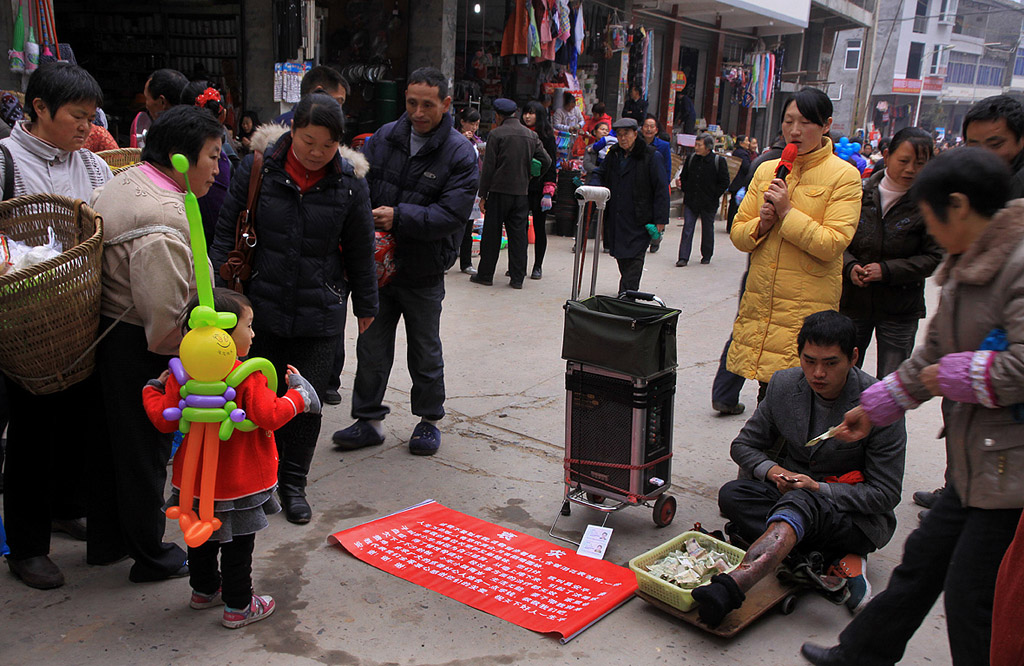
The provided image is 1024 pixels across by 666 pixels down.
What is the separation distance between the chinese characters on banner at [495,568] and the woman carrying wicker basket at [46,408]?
107 cm

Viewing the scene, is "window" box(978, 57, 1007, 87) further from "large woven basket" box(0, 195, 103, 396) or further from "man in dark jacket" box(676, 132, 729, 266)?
"large woven basket" box(0, 195, 103, 396)

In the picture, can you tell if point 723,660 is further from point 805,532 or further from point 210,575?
point 210,575

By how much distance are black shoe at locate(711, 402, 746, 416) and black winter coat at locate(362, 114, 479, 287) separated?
207cm

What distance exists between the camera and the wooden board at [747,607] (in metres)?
2.94

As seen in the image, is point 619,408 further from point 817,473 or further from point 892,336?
point 892,336

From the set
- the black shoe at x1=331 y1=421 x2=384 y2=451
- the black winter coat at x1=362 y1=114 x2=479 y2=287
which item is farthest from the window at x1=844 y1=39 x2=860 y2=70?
the black shoe at x1=331 y1=421 x2=384 y2=451

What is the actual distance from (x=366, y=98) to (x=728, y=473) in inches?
350

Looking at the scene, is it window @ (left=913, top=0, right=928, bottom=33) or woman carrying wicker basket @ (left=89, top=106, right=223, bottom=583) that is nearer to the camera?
woman carrying wicker basket @ (left=89, top=106, right=223, bottom=583)

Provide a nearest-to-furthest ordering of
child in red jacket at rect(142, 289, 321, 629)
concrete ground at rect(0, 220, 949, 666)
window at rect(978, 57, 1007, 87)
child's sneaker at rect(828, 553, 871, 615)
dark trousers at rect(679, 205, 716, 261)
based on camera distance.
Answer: child in red jacket at rect(142, 289, 321, 629) < concrete ground at rect(0, 220, 949, 666) < child's sneaker at rect(828, 553, 871, 615) < dark trousers at rect(679, 205, 716, 261) < window at rect(978, 57, 1007, 87)

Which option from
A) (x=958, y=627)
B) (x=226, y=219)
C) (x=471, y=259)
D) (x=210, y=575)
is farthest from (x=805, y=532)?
(x=471, y=259)

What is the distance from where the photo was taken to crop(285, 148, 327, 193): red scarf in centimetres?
350

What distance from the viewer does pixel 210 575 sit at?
2.91m

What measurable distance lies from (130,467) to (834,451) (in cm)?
266

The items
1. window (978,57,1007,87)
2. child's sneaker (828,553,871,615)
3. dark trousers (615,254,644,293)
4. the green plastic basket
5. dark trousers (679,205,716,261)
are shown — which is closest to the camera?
the green plastic basket
